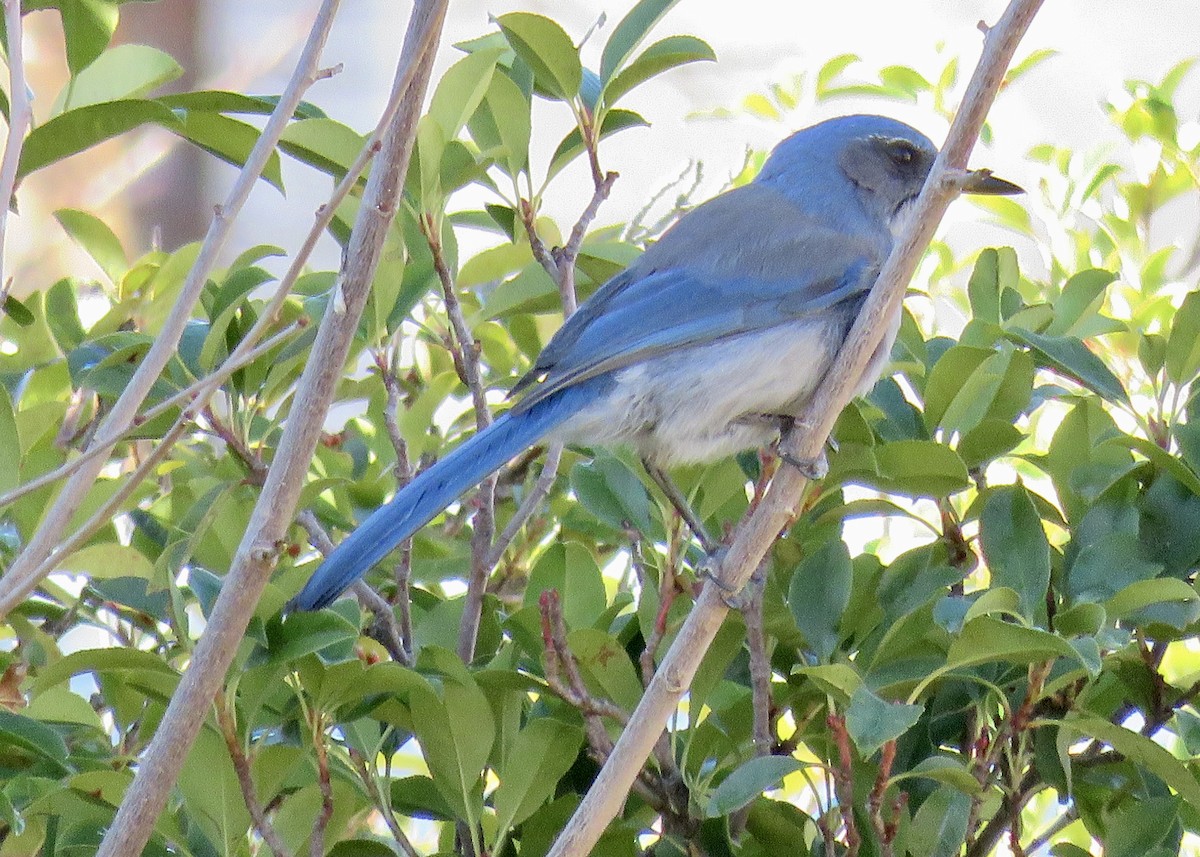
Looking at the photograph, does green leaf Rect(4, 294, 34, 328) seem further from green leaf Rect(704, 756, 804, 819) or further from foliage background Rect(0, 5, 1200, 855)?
green leaf Rect(704, 756, 804, 819)

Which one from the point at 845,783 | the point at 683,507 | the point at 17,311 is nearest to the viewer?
the point at 845,783

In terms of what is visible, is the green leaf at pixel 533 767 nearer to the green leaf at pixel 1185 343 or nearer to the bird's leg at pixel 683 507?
the bird's leg at pixel 683 507

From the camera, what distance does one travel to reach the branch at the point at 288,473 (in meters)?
1.40

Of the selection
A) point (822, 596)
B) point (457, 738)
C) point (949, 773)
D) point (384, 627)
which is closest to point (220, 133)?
point (384, 627)

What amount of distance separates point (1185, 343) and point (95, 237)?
167cm

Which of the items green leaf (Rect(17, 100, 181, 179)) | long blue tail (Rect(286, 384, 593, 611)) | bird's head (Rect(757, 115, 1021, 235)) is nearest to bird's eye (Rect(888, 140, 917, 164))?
bird's head (Rect(757, 115, 1021, 235))

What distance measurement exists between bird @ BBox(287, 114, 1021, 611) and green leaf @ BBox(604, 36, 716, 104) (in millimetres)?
323

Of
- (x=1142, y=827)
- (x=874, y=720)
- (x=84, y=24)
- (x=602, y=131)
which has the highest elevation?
(x=84, y=24)

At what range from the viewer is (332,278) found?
7.29ft

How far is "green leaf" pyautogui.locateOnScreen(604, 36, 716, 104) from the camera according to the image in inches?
83.9

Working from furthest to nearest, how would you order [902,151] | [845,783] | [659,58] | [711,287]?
[902,151], [711,287], [659,58], [845,783]

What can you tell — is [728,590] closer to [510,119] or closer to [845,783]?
[845,783]

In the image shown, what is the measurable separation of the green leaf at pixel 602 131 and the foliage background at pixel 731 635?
0.45 ft

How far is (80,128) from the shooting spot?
5.90ft
